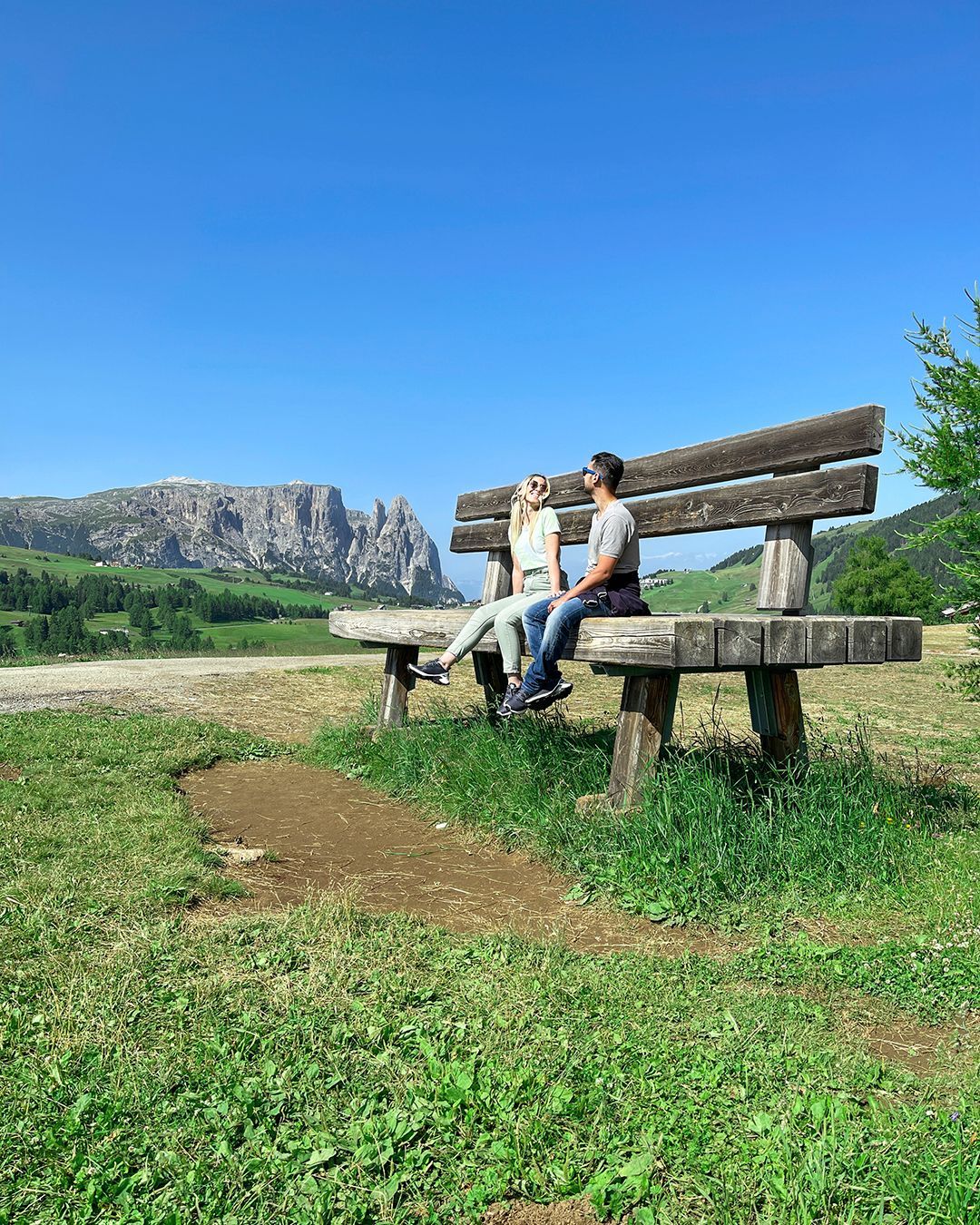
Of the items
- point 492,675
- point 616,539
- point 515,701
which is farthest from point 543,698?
point 492,675

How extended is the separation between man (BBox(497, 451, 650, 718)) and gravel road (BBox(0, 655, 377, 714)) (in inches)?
226

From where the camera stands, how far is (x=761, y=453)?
526 cm

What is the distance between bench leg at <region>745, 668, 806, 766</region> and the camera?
524 cm

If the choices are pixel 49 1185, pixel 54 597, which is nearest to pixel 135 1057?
pixel 49 1185

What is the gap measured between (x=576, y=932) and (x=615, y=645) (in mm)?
1464

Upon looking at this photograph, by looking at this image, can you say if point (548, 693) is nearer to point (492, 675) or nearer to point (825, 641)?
point (825, 641)

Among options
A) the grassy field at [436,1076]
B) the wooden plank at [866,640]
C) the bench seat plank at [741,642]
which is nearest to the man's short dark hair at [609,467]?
the bench seat plank at [741,642]

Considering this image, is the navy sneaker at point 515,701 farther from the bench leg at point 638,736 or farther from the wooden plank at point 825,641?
the wooden plank at point 825,641

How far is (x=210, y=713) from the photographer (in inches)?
368

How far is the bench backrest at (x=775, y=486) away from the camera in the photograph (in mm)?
4746

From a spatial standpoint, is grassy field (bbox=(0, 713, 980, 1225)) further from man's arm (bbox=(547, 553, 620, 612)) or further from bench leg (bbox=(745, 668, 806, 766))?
man's arm (bbox=(547, 553, 620, 612))

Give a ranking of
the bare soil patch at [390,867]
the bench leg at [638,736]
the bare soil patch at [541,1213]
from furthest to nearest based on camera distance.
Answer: the bench leg at [638,736] < the bare soil patch at [390,867] < the bare soil patch at [541,1213]

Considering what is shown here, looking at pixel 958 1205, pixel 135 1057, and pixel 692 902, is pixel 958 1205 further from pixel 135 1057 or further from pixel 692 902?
→ pixel 135 1057

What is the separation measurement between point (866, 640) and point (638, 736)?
1.37 meters
